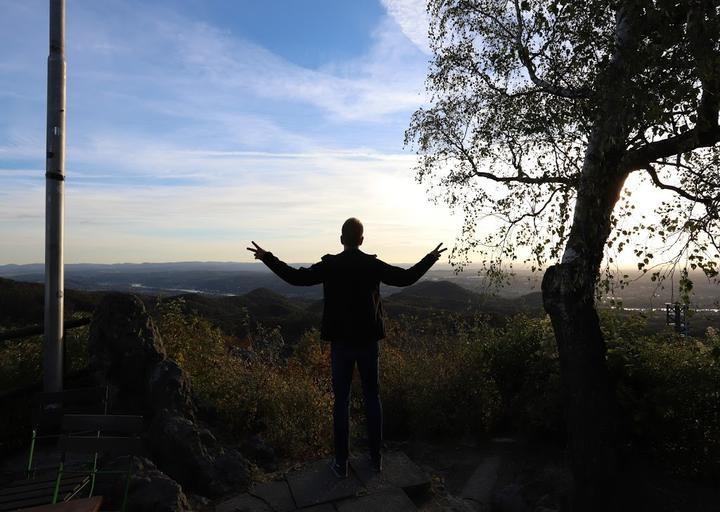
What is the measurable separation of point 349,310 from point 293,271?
660mm

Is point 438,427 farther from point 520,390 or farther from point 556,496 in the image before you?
point 556,496

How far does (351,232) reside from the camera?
4.73m

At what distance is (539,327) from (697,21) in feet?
14.6

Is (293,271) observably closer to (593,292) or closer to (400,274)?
(400,274)

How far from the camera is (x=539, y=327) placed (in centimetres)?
736

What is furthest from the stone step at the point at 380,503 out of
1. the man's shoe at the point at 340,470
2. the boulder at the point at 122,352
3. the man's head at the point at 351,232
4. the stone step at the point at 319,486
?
the boulder at the point at 122,352

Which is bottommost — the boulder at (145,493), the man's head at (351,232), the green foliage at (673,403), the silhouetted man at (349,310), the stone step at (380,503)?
the stone step at (380,503)

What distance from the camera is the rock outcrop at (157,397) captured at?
4723mm

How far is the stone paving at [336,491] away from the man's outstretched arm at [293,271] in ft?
6.07

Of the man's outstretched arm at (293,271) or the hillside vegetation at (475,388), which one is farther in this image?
the hillside vegetation at (475,388)

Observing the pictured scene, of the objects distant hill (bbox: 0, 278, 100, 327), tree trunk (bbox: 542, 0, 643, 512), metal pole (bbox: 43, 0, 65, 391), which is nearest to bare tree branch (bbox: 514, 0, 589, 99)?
tree trunk (bbox: 542, 0, 643, 512)

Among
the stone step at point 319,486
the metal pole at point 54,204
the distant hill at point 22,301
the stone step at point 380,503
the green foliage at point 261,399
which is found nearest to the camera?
the stone step at point 380,503

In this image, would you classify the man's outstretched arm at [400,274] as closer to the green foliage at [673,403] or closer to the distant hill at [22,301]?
the green foliage at [673,403]

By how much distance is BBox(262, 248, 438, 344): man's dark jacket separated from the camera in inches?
178
